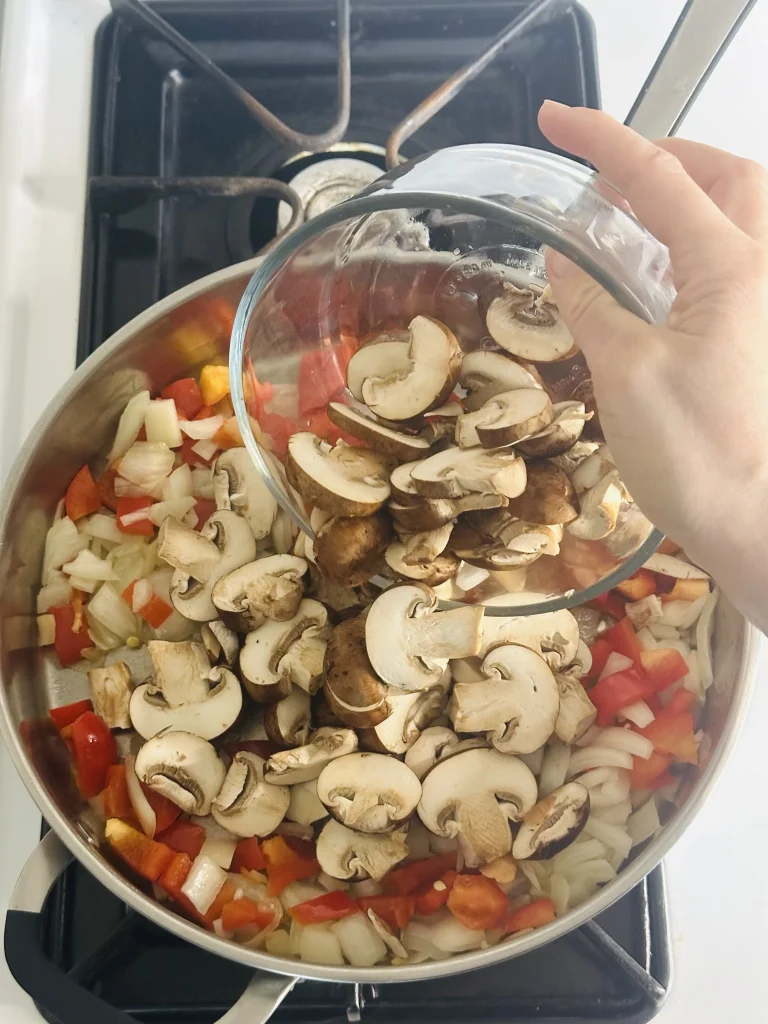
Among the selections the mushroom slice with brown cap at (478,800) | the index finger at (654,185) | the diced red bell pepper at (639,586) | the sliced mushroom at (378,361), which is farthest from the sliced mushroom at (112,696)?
the index finger at (654,185)

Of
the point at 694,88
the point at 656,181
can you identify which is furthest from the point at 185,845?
the point at 694,88

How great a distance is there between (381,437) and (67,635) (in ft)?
2.14

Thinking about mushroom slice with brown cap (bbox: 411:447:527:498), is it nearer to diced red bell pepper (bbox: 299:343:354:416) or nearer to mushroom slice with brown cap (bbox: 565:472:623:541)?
mushroom slice with brown cap (bbox: 565:472:623:541)

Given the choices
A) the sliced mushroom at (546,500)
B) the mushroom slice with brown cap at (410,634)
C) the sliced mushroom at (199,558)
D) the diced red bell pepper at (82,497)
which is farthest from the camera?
the diced red bell pepper at (82,497)

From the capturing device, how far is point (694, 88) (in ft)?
3.29

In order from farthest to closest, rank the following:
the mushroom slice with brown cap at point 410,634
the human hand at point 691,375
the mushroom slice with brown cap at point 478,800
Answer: the mushroom slice with brown cap at point 478,800 → the mushroom slice with brown cap at point 410,634 → the human hand at point 691,375

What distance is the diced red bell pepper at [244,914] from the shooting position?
1.07m

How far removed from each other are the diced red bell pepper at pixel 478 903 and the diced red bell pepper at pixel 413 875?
0.05 meters

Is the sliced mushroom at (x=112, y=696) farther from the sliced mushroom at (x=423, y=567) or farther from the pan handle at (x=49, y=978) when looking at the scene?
the sliced mushroom at (x=423, y=567)

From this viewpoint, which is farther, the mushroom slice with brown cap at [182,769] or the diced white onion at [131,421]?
the diced white onion at [131,421]

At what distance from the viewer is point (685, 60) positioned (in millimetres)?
960

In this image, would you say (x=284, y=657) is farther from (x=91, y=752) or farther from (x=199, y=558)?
(x=91, y=752)

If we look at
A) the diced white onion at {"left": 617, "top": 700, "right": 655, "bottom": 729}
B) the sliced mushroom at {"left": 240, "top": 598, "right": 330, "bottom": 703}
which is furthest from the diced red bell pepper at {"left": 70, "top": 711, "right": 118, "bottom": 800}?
the diced white onion at {"left": 617, "top": 700, "right": 655, "bottom": 729}

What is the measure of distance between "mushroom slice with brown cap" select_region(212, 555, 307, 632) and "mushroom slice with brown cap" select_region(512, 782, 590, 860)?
17.6 inches
